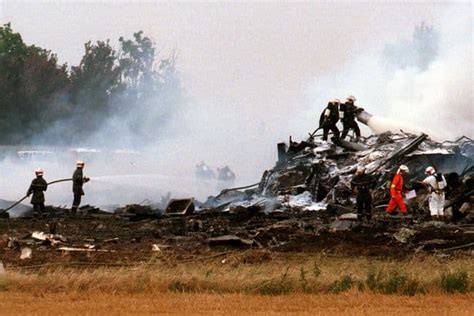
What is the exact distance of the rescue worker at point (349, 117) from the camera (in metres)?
37.0

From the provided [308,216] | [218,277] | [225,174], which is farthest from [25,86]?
[218,277]

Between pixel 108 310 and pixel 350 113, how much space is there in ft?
73.3

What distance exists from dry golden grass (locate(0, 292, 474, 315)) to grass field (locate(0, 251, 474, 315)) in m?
0.02

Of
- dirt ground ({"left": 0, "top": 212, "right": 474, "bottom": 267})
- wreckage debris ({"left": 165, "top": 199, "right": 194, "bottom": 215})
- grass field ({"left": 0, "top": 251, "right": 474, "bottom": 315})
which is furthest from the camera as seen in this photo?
wreckage debris ({"left": 165, "top": 199, "right": 194, "bottom": 215})

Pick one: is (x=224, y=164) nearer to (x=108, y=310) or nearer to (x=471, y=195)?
(x=471, y=195)

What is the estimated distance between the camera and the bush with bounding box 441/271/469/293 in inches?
717

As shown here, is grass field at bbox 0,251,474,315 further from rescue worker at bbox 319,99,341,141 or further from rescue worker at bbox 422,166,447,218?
rescue worker at bbox 319,99,341,141

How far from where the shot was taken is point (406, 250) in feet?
76.8

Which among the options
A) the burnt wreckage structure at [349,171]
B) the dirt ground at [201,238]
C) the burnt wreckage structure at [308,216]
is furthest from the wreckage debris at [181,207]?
the burnt wreckage structure at [349,171]

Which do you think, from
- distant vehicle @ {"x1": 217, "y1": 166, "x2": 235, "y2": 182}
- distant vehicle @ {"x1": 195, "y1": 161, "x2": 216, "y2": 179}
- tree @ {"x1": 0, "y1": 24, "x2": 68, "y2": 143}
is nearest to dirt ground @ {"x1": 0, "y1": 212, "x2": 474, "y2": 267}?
distant vehicle @ {"x1": 217, "y1": 166, "x2": 235, "y2": 182}

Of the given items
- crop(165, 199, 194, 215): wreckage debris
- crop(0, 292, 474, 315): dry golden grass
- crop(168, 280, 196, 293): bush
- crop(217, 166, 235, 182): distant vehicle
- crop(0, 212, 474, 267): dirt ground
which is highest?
crop(217, 166, 235, 182): distant vehicle

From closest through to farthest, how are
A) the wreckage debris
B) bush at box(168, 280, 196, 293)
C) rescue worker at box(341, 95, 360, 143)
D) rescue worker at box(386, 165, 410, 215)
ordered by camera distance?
bush at box(168, 280, 196, 293) < rescue worker at box(386, 165, 410, 215) < the wreckage debris < rescue worker at box(341, 95, 360, 143)

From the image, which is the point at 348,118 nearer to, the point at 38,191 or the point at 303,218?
the point at 303,218

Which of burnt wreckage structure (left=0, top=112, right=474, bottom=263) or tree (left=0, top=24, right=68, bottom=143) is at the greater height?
tree (left=0, top=24, right=68, bottom=143)
